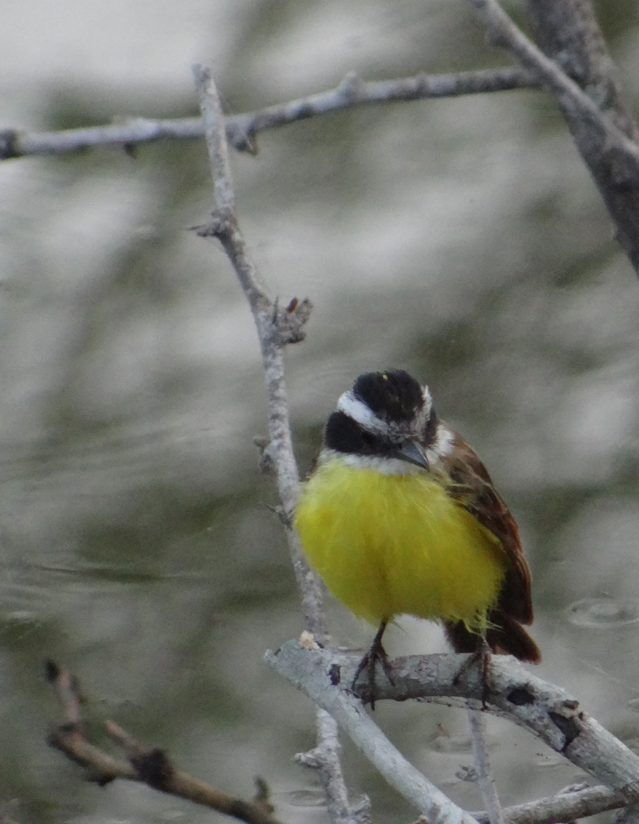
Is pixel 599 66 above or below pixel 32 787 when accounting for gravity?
above

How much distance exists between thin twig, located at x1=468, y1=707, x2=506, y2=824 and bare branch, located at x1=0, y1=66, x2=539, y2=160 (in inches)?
64.0

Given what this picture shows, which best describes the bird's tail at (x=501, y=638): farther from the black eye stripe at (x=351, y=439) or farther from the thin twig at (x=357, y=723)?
the thin twig at (x=357, y=723)

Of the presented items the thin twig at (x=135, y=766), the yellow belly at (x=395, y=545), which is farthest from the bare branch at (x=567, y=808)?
the thin twig at (x=135, y=766)

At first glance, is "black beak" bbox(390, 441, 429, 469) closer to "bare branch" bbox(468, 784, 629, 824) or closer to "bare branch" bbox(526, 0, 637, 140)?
"bare branch" bbox(468, 784, 629, 824)

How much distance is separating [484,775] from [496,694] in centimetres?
23

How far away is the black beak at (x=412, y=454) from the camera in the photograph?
322cm

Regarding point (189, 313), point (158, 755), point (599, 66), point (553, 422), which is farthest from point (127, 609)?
point (158, 755)

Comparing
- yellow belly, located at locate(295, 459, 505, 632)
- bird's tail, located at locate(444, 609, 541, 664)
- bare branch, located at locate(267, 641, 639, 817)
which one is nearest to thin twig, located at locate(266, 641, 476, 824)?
bare branch, located at locate(267, 641, 639, 817)

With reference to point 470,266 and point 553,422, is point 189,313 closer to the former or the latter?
point 470,266

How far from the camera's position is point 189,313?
252 inches

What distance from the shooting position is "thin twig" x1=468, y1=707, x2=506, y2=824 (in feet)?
8.50

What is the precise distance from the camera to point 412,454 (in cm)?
324

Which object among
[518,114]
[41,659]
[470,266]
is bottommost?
[41,659]

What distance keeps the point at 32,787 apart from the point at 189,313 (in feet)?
8.51
